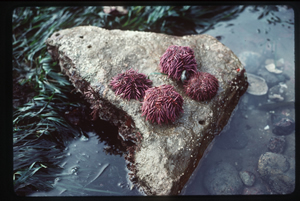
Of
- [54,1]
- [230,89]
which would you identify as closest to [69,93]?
[54,1]

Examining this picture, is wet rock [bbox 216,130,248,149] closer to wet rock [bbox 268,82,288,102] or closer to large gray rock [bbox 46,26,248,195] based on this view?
large gray rock [bbox 46,26,248,195]

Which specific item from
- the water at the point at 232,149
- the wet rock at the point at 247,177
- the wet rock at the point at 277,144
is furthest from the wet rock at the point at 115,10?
the wet rock at the point at 247,177

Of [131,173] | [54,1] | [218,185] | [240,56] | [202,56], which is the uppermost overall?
[54,1]

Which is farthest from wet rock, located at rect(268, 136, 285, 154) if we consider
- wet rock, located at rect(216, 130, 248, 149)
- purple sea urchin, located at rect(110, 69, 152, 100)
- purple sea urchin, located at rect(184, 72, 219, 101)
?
purple sea urchin, located at rect(110, 69, 152, 100)

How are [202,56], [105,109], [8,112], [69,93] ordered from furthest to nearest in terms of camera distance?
1. [69,93]
2. [202,56]
3. [105,109]
4. [8,112]

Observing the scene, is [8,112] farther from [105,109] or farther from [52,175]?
[105,109]

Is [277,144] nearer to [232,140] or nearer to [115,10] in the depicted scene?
[232,140]

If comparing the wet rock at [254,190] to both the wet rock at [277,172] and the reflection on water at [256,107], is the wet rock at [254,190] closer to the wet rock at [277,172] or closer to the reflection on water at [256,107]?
the reflection on water at [256,107]
